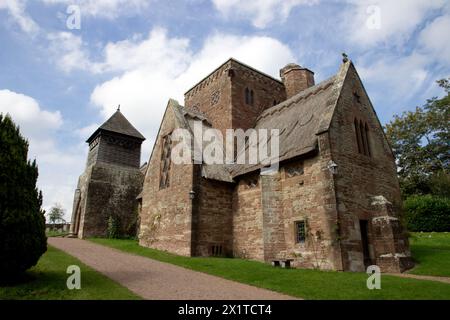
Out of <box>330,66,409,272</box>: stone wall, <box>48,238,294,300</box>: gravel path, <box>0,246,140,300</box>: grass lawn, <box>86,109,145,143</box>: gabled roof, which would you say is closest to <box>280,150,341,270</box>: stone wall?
<box>330,66,409,272</box>: stone wall

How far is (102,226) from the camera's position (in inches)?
1142

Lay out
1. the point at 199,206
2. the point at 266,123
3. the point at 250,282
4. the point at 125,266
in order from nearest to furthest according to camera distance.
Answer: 1. the point at 250,282
2. the point at 125,266
3. the point at 199,206
4. the point at 266,123

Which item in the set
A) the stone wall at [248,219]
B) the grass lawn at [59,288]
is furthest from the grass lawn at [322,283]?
the grass lawn at [59,288]

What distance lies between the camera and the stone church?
45.3ft

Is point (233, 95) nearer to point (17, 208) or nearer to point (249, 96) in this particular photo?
point (249, 96)

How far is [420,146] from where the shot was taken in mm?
37688

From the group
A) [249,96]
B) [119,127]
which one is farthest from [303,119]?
[119,127]

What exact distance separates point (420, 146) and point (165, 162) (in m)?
32.2

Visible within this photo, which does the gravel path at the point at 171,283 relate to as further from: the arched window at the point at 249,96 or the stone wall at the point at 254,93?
the arched window at the point at 249,96

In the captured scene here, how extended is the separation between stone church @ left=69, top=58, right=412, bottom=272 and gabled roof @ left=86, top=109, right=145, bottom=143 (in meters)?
11.2

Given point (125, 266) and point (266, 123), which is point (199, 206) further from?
point (266, 123)

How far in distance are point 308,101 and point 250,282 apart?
1367 cm
